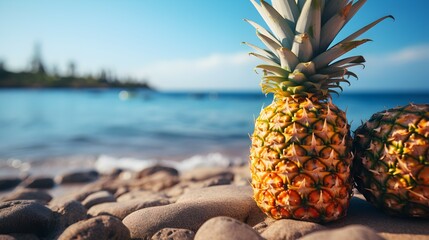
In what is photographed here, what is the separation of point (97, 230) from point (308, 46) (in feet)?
8.22

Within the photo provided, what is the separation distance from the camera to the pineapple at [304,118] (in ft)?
9.27

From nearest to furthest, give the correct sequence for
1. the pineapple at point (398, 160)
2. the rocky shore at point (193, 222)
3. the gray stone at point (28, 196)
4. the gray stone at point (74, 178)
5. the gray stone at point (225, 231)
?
the gray stone at point (225, 231)
the rocky shore at point (193, 222)
the pineapple at point (398, 160)
the gray stone at point (28, 196)
the gray stone at point (74, 178)

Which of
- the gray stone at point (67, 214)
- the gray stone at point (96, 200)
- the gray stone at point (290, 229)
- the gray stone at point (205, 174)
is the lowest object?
the gray stone at point (205, 174)

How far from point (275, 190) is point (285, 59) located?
1.28 m

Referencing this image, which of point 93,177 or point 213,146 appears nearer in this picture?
point 93,177

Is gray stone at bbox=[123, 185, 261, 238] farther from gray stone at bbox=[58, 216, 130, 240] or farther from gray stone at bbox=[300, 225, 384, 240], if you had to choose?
gray stone at bbox=[300, 225, 384, 240]

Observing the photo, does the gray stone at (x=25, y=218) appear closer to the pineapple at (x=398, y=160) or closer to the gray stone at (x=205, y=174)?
the pineapple at (x=398, y=160)

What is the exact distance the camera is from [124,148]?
14.9 m

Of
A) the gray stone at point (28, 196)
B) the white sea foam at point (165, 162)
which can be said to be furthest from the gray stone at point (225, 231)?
the white sea foam at point (165, 162)

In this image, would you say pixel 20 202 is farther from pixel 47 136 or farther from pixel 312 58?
pixel 47 136

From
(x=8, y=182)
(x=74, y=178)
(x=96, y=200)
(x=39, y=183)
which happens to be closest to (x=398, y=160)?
(x=96, y=200)

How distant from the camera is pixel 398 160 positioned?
279 cm

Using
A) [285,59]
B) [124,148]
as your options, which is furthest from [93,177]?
[285,59]

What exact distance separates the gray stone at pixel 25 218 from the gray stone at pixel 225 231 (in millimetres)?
1843
